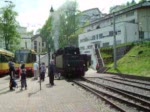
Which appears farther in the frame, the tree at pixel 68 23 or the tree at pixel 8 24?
the tree at pixel 68 23

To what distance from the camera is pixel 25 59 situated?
3975 cm

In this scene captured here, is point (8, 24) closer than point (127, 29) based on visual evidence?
No

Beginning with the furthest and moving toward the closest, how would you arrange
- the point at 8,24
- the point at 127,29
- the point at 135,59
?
the point at 8,24, the point at 127,29, the point at 135,59

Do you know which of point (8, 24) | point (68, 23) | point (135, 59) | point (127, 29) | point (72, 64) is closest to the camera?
point (72, 64)

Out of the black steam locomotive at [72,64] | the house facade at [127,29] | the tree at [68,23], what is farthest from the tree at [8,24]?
the black steam locomotive at [72,64]

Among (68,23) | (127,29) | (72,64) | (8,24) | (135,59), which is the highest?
(68,23)

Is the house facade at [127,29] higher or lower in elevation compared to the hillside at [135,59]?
higher

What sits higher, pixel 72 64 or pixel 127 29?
pixel 127 29

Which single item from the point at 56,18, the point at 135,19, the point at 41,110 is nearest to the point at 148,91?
the point at 41,110

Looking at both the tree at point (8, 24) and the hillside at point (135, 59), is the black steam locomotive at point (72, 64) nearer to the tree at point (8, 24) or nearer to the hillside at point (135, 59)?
the hillside at point (135, 59)

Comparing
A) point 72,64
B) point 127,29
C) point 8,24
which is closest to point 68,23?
point 8,24

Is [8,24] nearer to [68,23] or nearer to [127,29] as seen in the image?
[127,29]

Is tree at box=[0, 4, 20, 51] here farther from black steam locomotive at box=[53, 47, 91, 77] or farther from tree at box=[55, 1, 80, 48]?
black steam locomotive at box=[53, 47, 91, 77]

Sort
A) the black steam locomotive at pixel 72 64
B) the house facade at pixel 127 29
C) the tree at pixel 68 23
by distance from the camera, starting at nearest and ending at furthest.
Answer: the black steam locomotive at pixel 72 64, the house facade at pixel 127 29, the tree at pixel 68 23
